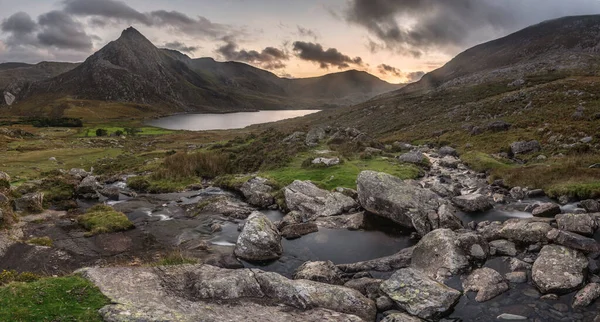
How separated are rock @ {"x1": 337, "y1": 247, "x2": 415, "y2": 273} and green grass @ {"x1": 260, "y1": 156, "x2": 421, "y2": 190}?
15510 millimetres

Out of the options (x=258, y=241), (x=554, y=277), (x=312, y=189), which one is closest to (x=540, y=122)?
(x=312, y=189)

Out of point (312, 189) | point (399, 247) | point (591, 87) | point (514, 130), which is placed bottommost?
point (399, 247)

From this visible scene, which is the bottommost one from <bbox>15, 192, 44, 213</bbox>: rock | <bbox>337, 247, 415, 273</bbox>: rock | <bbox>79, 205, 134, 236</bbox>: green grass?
<bbox>337, 247, 415, 273</bbox>: rock

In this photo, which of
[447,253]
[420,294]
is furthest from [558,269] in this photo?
[420,294]

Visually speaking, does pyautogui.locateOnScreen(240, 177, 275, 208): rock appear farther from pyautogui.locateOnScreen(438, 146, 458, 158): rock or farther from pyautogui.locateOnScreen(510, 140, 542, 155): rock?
pyautogui.locateOnScreen(510, 140, 542, 155): rock

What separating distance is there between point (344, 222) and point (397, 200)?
4830mm

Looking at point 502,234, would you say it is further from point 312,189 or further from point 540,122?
point 540,122

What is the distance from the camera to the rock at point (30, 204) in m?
33.0

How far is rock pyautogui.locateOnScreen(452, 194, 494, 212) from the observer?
29844 mm

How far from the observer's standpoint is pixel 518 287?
705 inches

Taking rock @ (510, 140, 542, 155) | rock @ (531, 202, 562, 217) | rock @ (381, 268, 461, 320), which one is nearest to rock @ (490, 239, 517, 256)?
rock @ (381, 268, 461, 320)

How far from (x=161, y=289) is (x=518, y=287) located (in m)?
18.1

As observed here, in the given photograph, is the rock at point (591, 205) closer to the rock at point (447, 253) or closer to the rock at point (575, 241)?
the rock at point (575, 241)

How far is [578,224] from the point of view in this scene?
21703 mm
